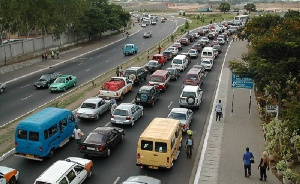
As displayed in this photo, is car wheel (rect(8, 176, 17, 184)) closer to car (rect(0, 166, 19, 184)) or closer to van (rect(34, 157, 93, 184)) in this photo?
car (rect(0, 166, 19, 184))

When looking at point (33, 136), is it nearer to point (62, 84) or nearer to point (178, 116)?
point (178, 116)

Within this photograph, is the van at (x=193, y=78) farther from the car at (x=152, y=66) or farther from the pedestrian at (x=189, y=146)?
the pedestrian at (x=189, y=146)

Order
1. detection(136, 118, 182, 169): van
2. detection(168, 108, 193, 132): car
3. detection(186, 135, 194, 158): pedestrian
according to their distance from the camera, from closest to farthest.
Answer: detection(136, 118, 182, 169): van → detection(186, 135, 194, 158): pedestrian → detection(168, 108, 193, 132): car

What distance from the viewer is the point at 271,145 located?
20.1 metres

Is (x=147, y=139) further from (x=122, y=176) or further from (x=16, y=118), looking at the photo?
(x=16, y=118)

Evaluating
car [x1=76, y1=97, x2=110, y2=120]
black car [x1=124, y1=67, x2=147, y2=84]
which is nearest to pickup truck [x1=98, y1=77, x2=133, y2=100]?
car [x1=76, y1=97, x2=110, y2=120]

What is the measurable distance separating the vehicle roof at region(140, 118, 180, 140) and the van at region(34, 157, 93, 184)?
3.19 metres

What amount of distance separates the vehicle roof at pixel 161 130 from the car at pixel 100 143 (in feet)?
8.47

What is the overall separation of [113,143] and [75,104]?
11.4 meters

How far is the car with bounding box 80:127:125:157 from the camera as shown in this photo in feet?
66.4

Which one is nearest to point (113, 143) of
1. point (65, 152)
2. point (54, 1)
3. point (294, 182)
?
point (65, 152)

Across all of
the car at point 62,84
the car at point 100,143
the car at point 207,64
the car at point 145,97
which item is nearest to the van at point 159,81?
the car at point 145,97

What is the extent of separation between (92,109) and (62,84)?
10.9 metres

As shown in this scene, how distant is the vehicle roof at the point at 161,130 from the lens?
1878 cm
